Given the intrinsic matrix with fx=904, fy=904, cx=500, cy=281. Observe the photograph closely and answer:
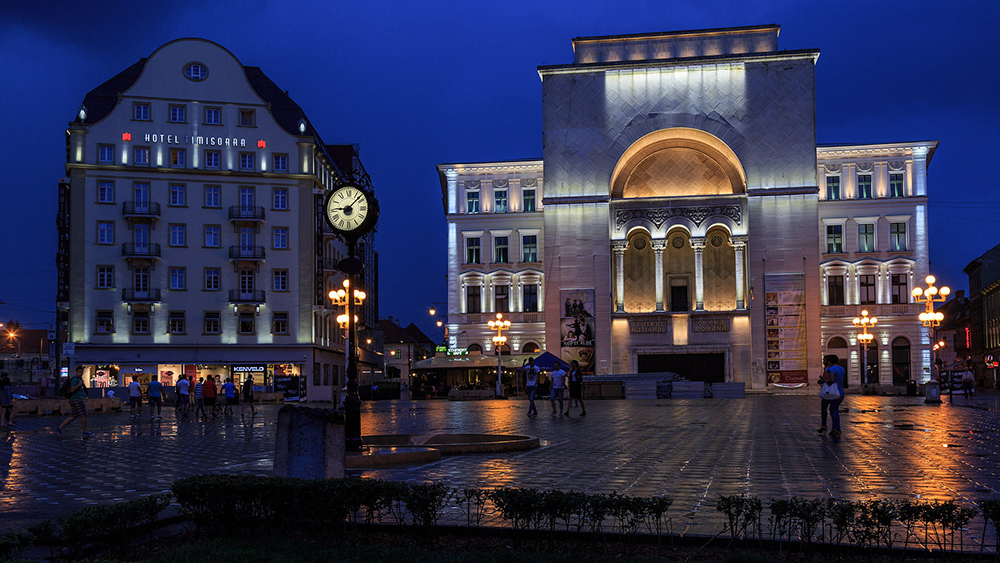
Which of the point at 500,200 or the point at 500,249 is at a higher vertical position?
the point at 500,200

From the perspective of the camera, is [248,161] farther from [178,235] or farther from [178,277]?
[178,277]

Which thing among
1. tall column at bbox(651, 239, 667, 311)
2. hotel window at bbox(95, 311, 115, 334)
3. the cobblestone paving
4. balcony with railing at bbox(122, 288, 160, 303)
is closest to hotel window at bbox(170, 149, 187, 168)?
balcony with railing at bbox(122, 288, 160, 303)

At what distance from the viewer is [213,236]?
59719mm

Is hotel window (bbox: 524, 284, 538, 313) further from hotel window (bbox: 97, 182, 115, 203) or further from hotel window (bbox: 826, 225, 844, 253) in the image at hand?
hotel window (bbox: 97, 182, 115, 203)

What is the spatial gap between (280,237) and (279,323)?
19.0 ft

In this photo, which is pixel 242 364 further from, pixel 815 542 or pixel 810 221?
pixel 815 542

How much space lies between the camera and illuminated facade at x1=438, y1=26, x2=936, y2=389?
59.6 m

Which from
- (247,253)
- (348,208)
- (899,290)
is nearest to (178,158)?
(247,253)

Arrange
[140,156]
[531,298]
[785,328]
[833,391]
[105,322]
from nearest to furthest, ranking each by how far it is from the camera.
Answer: [833,391] → [105,322] → [785,328] → [140,156] → [531,298]

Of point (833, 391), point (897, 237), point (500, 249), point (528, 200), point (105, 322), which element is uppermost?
point (528, 200)

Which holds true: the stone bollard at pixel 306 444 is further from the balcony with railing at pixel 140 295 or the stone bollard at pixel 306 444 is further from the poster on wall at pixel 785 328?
the poster on wall at pixel 785 328

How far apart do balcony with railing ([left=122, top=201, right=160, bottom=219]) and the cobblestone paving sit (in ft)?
119

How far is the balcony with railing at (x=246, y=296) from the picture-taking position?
58844mm

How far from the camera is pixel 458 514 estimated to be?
7.95 m
